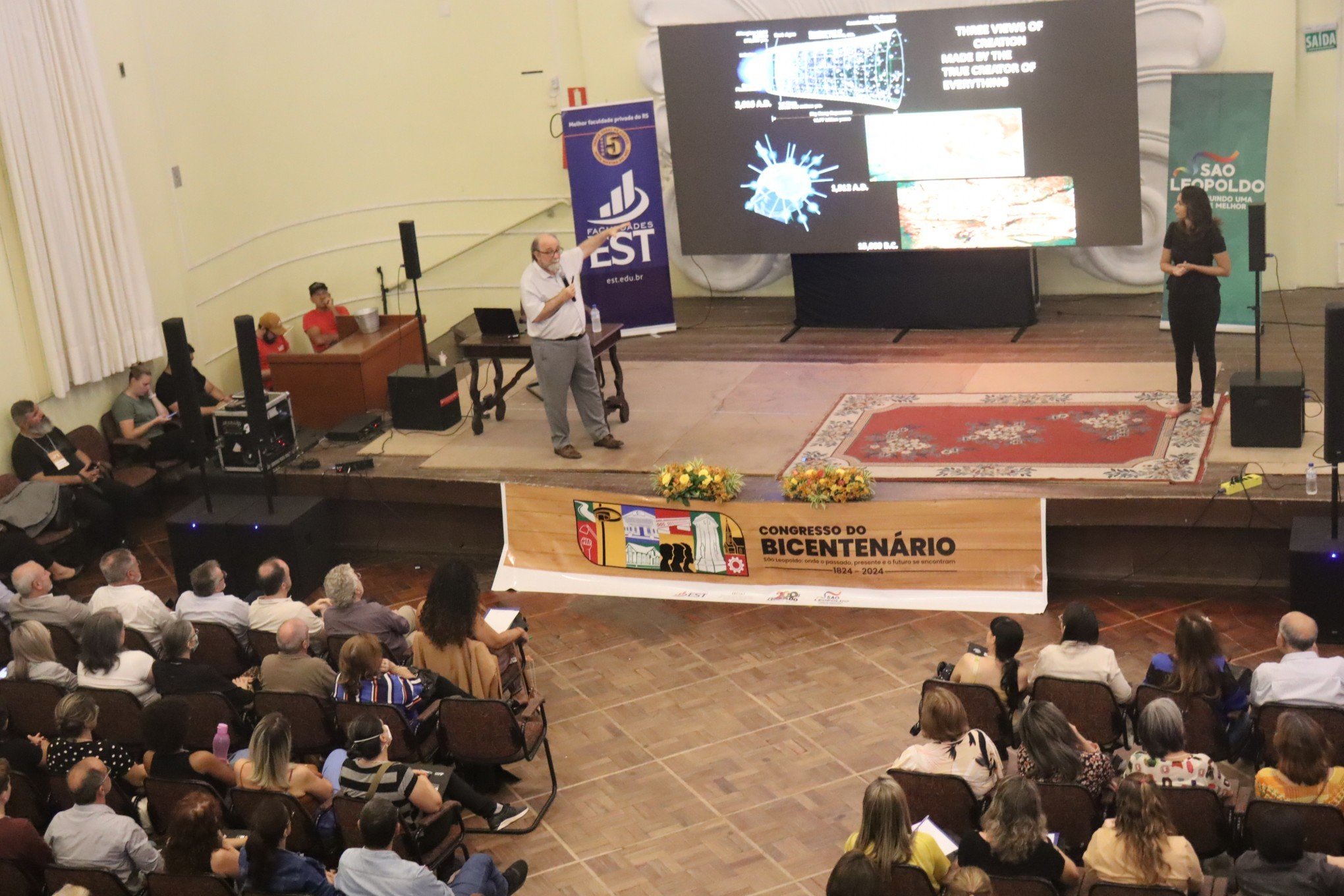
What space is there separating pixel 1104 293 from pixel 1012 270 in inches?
41.7

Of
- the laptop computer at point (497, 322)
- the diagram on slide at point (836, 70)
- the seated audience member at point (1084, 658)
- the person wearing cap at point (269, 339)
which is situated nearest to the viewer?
the seated audience member at point (1084, 658)

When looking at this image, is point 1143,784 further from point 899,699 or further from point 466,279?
point 466,279

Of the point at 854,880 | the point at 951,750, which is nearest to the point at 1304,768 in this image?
the point at 951,750

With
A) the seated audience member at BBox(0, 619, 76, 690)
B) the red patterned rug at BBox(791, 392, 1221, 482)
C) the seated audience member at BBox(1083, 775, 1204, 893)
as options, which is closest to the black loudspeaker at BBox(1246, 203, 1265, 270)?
the red patterned rug at BBox(791, 392, 1221, 482)

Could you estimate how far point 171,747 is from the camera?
5617 millimetres

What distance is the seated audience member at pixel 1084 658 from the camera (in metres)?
5.84

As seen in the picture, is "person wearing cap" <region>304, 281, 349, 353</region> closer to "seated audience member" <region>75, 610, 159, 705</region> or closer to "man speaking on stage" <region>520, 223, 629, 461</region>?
"man speaking on stage" <region>520, 223, 629, 461</region>

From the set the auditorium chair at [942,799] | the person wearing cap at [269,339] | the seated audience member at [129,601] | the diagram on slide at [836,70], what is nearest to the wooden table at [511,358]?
the person wearing cap at [269,339]

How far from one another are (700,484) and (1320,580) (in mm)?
3172

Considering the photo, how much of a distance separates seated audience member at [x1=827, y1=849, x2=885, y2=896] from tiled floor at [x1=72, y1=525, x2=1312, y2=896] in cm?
135

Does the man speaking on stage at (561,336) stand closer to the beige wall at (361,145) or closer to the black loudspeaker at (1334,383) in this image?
the beige wall at (361,145)

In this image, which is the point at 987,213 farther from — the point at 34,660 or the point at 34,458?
the point at 34,660

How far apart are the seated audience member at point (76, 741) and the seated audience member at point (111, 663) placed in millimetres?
481

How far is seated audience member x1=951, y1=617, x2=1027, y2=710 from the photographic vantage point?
5957 mm
